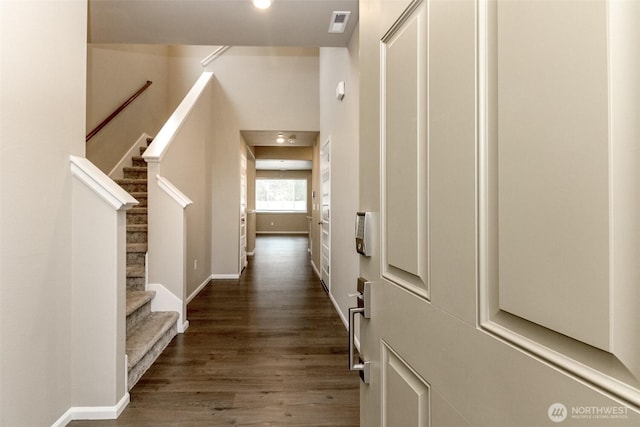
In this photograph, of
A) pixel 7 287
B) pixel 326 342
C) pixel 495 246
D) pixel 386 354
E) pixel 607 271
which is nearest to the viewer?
pixel 607 271

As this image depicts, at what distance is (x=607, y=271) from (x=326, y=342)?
278cm

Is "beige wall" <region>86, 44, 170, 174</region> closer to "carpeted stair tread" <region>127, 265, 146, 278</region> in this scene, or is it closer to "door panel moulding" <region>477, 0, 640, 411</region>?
"carpeted stair tread" <region>127, 265, 146, 278</region>

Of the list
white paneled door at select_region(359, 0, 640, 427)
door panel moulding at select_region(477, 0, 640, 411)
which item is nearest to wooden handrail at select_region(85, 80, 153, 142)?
white paneled door at select_region(359, 0, 640, 427)

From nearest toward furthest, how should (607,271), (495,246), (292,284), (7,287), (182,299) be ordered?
(607,271)
(495,246)
(7,287)
(182,299)
(292,284)

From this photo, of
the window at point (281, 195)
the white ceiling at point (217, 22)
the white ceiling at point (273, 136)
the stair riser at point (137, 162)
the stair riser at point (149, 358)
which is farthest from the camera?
the window at point (281, 195)

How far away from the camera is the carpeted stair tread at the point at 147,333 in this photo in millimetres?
2250

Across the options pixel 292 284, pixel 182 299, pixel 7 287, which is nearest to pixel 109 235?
pixel 7 287

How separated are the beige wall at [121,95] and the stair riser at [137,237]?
134 cm

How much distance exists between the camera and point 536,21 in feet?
1.34

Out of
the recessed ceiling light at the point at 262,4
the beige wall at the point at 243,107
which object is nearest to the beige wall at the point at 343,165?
the recessed ceiling light at the point at 262,4

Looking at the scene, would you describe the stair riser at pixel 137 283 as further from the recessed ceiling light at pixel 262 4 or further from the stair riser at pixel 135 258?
the recessed ceiling light at pixel 262 4

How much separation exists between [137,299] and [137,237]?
2.43 feet

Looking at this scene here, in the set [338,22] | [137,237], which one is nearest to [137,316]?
[137,237]

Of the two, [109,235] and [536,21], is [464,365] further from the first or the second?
[109,235]
